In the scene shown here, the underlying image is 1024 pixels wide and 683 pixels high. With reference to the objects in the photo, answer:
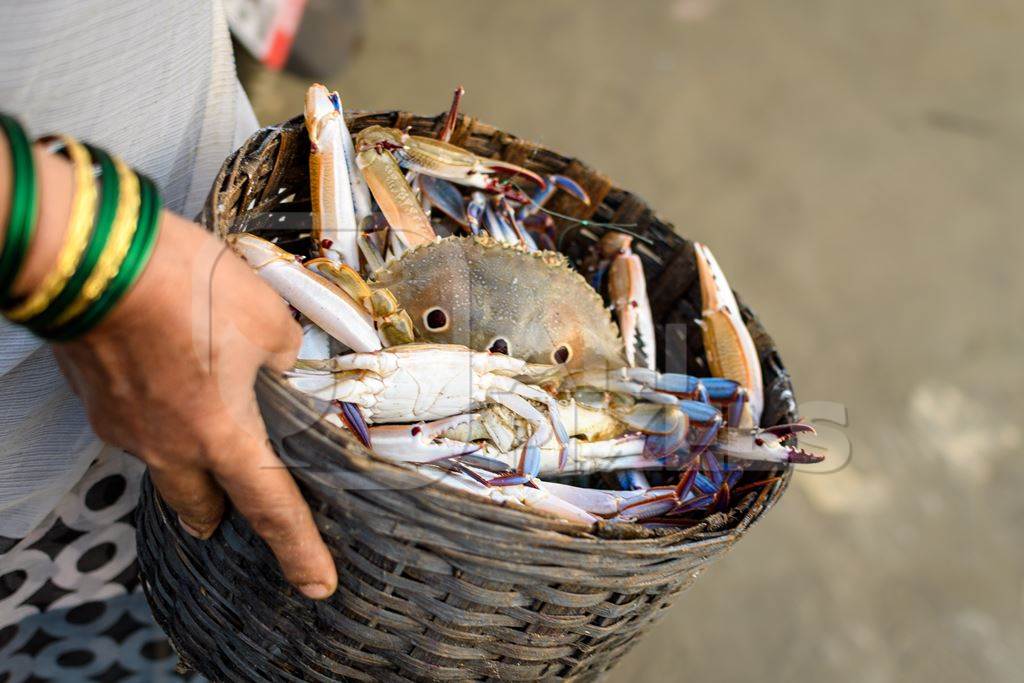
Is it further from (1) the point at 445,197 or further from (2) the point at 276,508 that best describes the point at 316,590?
(1) the point at 445,197

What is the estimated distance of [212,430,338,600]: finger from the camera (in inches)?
21.9

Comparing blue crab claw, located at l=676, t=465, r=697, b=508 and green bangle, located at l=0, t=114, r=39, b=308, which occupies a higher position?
blue crab claw, located at l=676, t=465, r=697, b=508

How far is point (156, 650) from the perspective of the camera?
1.18 meters

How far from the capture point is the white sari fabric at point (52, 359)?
26.7 inches

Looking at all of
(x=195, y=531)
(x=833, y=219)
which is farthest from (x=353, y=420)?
(x=833, y=219)

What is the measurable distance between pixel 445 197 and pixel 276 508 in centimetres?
58

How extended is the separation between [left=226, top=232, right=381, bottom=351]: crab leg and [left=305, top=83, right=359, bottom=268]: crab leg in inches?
4.8

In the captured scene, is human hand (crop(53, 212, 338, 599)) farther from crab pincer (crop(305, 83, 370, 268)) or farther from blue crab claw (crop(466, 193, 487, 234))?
blue crab claw (crop(466, 193, 487, 234))

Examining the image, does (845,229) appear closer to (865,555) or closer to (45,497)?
(865,555)

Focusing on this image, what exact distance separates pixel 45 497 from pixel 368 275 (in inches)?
15.8

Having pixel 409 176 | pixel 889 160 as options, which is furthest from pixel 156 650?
pixel 889 160

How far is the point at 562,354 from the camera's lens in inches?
39.2

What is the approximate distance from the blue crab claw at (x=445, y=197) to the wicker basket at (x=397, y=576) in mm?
219

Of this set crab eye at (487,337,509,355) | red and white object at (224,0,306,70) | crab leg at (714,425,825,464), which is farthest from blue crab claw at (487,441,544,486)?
red and white object at (224,0,306,70)
